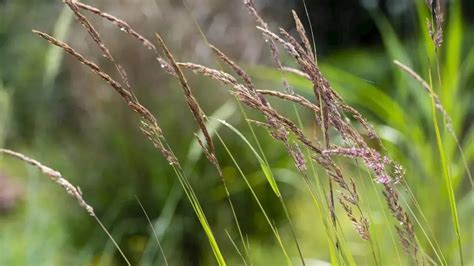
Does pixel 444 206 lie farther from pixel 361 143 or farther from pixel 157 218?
pixel 361 143

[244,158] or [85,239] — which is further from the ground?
[244,158]

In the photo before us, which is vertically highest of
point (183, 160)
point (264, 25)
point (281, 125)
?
point (264, 25)

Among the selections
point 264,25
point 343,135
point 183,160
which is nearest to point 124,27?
point 264,25

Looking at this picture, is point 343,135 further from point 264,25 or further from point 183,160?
point 183,160

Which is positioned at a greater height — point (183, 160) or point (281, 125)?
point (281, 125)

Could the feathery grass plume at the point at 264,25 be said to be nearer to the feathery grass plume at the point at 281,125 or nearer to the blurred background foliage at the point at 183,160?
the feathery grass plume at the point at 281,125

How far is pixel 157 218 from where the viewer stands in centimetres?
237

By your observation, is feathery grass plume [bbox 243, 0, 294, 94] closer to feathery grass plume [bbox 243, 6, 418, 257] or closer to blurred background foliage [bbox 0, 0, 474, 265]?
feathery grass plume [bbox 243, 6, 418, 257]

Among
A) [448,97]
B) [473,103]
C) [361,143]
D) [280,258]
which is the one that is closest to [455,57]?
[448,97]

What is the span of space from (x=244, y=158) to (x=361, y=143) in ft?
4.92

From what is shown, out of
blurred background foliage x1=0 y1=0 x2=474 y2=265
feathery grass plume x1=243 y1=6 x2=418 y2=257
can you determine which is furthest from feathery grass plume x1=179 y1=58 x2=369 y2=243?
blurred background foliage x1=0 y1=0 x2=474 y2=265

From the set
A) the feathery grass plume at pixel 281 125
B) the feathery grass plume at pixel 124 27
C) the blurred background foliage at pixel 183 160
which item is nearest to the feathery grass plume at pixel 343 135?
the feathery grass plume at pixel 281 125

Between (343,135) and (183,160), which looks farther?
(183,160)

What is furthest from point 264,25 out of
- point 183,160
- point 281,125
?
point 183,160
